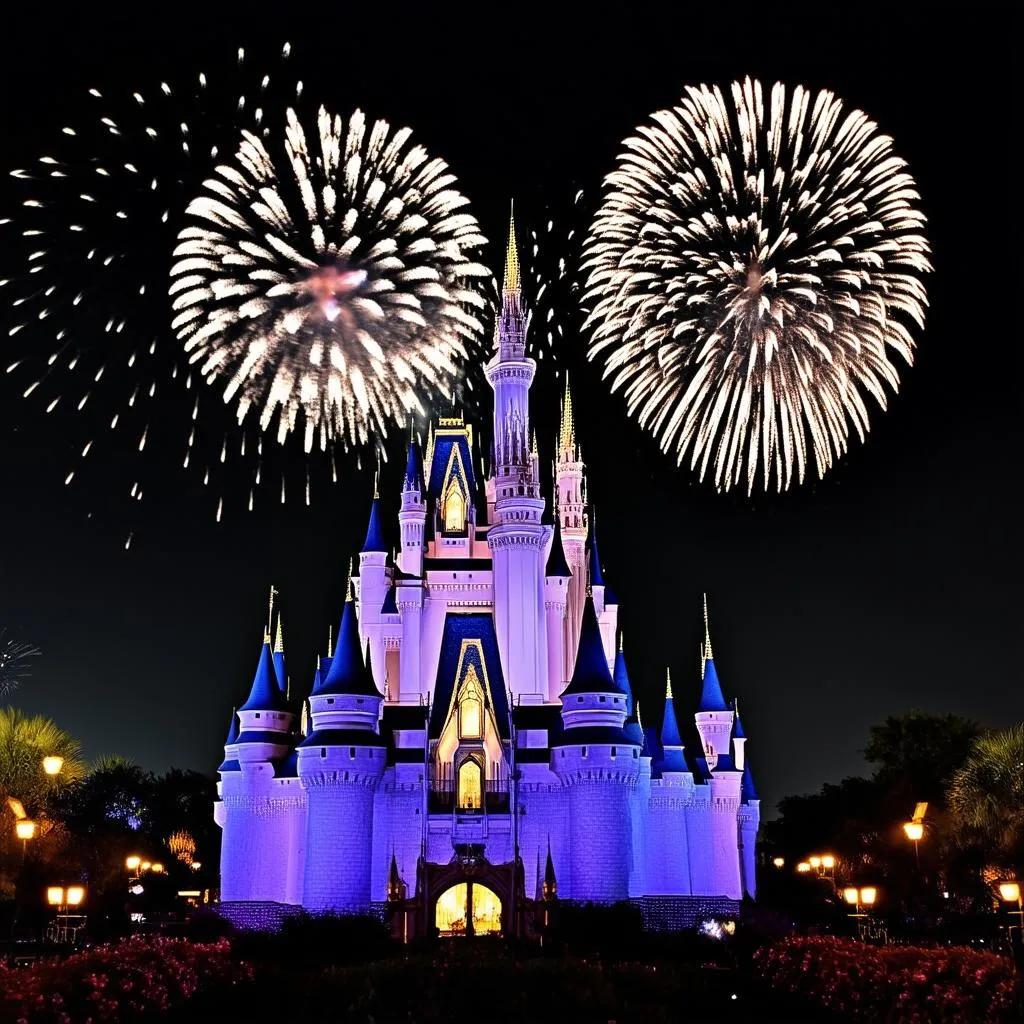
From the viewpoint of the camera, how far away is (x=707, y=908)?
182 ft

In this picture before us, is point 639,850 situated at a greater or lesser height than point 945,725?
lesser

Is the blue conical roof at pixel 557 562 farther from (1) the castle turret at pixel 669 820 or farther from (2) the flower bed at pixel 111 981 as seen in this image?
(2) the flower bed at pixel 111 981

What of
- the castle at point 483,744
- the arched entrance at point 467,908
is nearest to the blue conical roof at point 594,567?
the castle at point 483,744

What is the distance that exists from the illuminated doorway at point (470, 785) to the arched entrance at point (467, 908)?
3509mm

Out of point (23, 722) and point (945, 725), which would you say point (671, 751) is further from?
point (23, 722)

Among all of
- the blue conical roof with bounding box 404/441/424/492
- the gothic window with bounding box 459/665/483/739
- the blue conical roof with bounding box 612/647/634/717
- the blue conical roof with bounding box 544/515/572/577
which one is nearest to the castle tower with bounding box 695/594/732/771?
the blue conical roof with bounding box 612/647/634/717

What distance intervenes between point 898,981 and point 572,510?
1791 inches

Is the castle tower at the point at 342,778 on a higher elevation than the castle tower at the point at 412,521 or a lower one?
lower

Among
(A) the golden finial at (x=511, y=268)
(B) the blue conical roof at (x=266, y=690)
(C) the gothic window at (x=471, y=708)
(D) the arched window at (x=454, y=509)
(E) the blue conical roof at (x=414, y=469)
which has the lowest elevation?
(C) the gothic window at (x=471, y=708)

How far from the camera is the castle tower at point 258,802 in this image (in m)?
59.0

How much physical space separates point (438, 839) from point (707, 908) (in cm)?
1116

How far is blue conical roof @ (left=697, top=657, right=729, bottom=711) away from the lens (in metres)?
67.9

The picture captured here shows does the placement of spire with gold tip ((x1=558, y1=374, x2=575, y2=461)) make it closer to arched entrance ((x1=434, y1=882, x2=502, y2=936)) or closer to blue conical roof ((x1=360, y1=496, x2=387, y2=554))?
blue conical roof ((x1=360, y1=496, x2=387, y2=554))

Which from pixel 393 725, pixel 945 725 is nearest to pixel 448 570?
pixel 393 725
